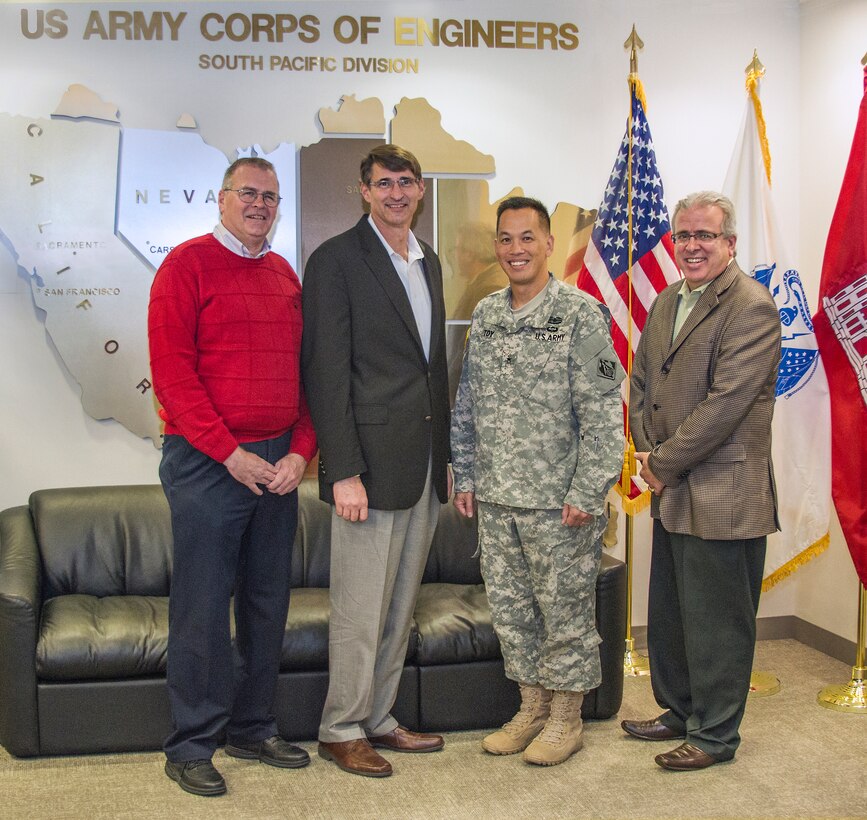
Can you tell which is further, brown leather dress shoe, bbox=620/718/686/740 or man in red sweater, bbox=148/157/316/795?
brown leather dress shoe, bbox=620/718/686/740

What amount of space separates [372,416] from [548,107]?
2.06 metres

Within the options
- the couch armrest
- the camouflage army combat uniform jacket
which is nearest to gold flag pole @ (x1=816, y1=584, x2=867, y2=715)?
the camouflage army combat uniform jacket

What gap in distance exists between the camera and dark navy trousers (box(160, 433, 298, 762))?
2.95 metres

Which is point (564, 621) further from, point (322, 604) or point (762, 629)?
point (762, 629)

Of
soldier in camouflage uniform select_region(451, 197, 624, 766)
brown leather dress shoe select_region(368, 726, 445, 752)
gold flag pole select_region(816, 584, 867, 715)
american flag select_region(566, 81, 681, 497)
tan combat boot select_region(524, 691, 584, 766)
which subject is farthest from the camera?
american flag select_region(566, 81, 681, 497)

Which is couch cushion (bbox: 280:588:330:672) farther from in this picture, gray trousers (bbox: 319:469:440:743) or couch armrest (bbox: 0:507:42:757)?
couch armrest (bbox: 0:507:42:757)

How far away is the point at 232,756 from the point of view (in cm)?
327

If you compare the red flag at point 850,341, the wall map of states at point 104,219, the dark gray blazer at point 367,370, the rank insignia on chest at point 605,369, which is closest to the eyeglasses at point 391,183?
the dark gray blazer at point 367,370

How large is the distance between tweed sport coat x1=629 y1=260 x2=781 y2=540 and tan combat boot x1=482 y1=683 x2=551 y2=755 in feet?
2.28

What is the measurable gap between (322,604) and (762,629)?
2.25 metres

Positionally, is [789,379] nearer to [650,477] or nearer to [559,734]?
[650,477]

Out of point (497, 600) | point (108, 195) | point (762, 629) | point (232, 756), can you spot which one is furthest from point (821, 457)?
point (108, 195)

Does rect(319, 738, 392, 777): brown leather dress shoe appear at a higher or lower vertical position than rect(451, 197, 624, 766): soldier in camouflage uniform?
lower

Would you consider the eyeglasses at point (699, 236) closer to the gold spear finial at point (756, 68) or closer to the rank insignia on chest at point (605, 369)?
the rank insignia on chest at point (605, 369)
